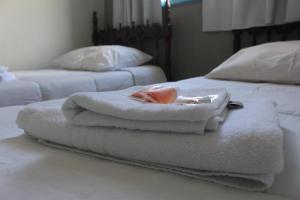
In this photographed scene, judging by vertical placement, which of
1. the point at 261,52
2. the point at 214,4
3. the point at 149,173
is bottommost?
the point at 149,173

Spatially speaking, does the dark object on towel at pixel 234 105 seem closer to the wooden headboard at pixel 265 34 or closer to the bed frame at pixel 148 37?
the wooden headboard at pixel 265 34

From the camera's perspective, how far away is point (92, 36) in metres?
3.36

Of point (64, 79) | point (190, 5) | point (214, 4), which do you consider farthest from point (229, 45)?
point (64, 79)

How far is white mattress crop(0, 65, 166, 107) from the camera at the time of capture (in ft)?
5.82

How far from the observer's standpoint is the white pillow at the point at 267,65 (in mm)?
1492

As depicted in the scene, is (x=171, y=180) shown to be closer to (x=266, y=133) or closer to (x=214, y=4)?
(x=266, y=133)

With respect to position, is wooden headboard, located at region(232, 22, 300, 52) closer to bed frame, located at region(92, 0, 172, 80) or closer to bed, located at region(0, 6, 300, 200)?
bed frame, located at region(92, 0, 172, 80)

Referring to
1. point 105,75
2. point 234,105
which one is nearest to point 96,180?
point 234,105

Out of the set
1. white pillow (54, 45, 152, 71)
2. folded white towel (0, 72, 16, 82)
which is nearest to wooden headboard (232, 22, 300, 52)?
white pillow (54, 45, 152, 71)

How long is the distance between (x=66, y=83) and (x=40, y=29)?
1155 mm

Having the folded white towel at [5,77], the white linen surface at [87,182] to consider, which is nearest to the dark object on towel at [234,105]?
the white linen surface at [87,182]

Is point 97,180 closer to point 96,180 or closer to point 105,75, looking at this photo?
point 96,180

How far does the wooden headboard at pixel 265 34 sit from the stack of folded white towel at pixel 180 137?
1515 mm

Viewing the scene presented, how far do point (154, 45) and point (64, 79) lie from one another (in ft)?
3.75
